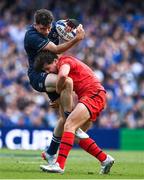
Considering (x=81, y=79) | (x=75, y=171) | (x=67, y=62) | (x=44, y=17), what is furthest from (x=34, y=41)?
(x=75, y=171)

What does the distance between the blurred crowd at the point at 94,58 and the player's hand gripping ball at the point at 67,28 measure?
10055 millimetres

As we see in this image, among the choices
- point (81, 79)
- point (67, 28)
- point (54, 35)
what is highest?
point (67, 28)

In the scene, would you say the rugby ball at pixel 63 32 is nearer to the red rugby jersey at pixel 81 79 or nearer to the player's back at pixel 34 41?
the player's back at pixel 34 41

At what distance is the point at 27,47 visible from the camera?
43.4ft

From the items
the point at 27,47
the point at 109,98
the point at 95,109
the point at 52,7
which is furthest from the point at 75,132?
the point at 52,7

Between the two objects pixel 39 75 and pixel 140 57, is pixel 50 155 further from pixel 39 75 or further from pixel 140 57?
pixel 140 57

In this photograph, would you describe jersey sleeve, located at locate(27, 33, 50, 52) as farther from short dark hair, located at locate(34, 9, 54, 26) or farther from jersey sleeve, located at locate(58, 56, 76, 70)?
jersey sleeve, located at locate(58, 56, 76, 70)

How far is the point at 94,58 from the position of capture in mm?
26109

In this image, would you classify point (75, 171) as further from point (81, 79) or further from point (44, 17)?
point (44, 17)

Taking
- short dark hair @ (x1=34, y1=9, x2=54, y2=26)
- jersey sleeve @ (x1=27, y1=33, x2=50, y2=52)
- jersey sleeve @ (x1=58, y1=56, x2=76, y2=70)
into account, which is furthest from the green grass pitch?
short dark hair @ (x1=34, y1=9, x2=54, y2=26)

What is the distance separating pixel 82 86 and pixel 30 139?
918 cm

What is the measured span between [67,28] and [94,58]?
1294cm

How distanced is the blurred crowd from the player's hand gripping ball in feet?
33.0

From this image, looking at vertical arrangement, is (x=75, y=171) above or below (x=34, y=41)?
below
